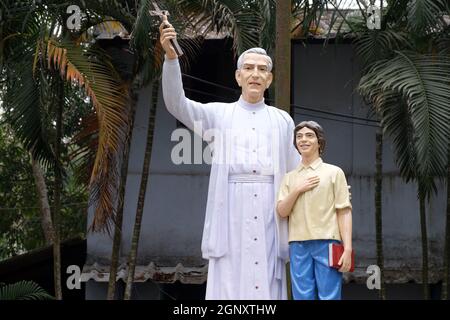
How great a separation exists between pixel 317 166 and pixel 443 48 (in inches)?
197

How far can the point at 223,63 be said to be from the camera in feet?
44.4

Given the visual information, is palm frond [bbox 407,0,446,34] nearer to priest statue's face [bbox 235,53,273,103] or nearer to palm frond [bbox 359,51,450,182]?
palm frond [bbox 359,51,450,182]

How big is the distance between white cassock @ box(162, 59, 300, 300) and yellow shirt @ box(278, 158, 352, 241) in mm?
136

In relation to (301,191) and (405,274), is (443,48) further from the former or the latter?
(301,191)

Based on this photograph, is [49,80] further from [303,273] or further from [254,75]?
[303,273]

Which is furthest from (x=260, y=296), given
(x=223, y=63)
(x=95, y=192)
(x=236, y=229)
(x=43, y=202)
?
(x=43, y=202)

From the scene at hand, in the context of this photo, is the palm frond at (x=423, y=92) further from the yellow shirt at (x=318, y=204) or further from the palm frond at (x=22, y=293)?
the palm frond at (x=22, y=293)

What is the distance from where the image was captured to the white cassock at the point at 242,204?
6562 millimetres

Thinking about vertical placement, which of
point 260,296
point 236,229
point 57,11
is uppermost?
point 57,11

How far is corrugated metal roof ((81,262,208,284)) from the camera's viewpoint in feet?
41.2

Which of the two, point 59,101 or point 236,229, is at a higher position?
point 59,101

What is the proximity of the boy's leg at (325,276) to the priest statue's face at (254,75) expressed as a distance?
1.12 m

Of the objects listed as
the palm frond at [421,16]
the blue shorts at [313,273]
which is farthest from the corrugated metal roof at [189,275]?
the blue shorts at [313,273]

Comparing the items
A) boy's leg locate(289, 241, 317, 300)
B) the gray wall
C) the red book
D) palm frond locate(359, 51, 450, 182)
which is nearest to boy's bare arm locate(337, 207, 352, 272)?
the red book
